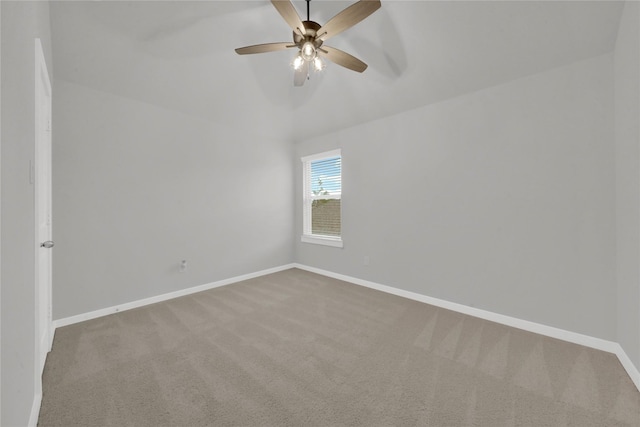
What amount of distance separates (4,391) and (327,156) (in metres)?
4.04

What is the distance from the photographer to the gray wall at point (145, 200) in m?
2.64

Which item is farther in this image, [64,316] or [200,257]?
[200,257]

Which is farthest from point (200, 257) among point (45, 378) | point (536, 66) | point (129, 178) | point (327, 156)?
point (536, 66)

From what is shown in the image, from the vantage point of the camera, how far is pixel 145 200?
3.14 meters

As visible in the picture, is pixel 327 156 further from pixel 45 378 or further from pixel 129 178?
pixel 45 378

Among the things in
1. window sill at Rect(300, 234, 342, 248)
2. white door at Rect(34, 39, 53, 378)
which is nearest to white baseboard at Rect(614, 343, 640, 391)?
window sill at Rect(300, 234, 342, 248)

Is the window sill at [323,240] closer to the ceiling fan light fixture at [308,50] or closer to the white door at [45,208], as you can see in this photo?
the ceiling fan light fixture at [308,50]

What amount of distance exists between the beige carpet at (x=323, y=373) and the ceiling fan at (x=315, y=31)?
2436 millimetres

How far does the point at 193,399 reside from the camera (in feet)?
5.24

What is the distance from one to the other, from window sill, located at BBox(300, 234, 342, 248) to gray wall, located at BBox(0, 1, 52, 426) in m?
3.36

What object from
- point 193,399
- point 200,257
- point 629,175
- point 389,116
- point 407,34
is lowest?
point 193,399

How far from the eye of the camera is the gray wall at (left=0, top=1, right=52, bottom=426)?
0.98 metres

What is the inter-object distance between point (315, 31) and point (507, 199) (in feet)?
7.95

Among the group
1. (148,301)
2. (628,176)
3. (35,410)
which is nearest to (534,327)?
(628,176)
